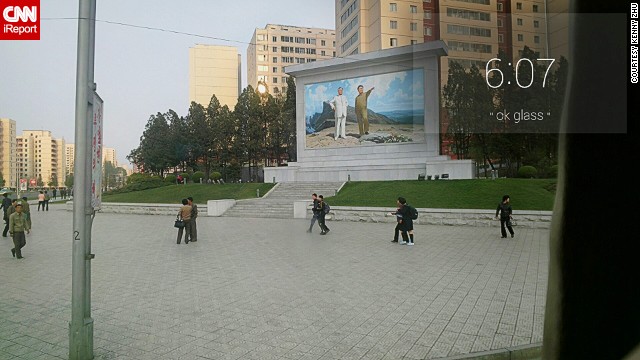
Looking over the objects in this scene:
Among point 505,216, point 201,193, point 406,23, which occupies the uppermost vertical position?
point 406,23

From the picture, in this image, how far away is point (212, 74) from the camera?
79125 mm

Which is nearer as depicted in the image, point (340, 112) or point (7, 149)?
point (7, 149)

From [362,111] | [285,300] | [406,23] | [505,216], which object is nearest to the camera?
[285,300]

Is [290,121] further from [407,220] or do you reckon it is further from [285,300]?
[285,300]

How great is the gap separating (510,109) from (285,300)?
14.0 ft

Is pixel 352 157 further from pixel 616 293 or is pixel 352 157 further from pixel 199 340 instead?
pixel 616 293

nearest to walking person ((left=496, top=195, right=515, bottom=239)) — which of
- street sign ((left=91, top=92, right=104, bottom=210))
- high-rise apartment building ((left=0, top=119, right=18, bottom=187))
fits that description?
street sign ((left=91, top=92, right=104, bottom=210))

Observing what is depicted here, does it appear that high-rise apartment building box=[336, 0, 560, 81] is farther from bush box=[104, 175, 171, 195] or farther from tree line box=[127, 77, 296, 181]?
bush box=[104, 175, 171, 195]

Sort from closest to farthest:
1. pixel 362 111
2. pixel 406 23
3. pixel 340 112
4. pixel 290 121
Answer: pixel 362 111 < pixel 340 112 < pixel 290 121 < pixel 406 23

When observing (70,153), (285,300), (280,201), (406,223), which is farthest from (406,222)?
(280,201)

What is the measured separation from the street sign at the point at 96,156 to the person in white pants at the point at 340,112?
91.8 ft

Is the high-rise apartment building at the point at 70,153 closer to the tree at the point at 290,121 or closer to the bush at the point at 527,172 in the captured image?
the bush at the point at 527,172

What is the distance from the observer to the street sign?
4082 millimetres

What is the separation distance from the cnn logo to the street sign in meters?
0.82
